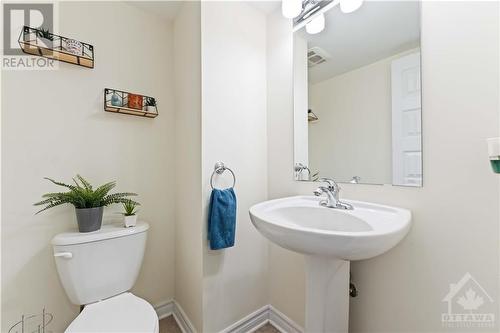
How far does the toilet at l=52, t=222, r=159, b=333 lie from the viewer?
2.96ft

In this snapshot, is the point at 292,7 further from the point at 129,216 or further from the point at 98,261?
the point at 98,261

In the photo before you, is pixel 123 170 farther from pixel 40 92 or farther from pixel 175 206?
A: pixel 40 92

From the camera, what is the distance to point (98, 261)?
106 cm

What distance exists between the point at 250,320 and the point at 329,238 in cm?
109

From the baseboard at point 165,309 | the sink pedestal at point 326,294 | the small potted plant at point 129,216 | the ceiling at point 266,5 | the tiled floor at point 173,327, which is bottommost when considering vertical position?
the tiled floor at point 173,327

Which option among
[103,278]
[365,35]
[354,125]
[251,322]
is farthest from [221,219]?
[365,35]

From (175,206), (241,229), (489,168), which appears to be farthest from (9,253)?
(489,168)

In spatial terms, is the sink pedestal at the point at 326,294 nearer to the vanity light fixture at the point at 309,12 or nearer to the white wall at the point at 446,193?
the white wall at the point at 446,193

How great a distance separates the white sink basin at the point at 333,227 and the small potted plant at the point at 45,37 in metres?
1.40

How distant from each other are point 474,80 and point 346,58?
0.57 m

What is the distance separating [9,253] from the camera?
1.07 m

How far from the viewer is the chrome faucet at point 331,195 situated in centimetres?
100

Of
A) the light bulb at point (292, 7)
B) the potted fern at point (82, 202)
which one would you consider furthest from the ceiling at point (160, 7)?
the potted fern at point (82, 202)

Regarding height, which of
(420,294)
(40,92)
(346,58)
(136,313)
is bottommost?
(136,313)
